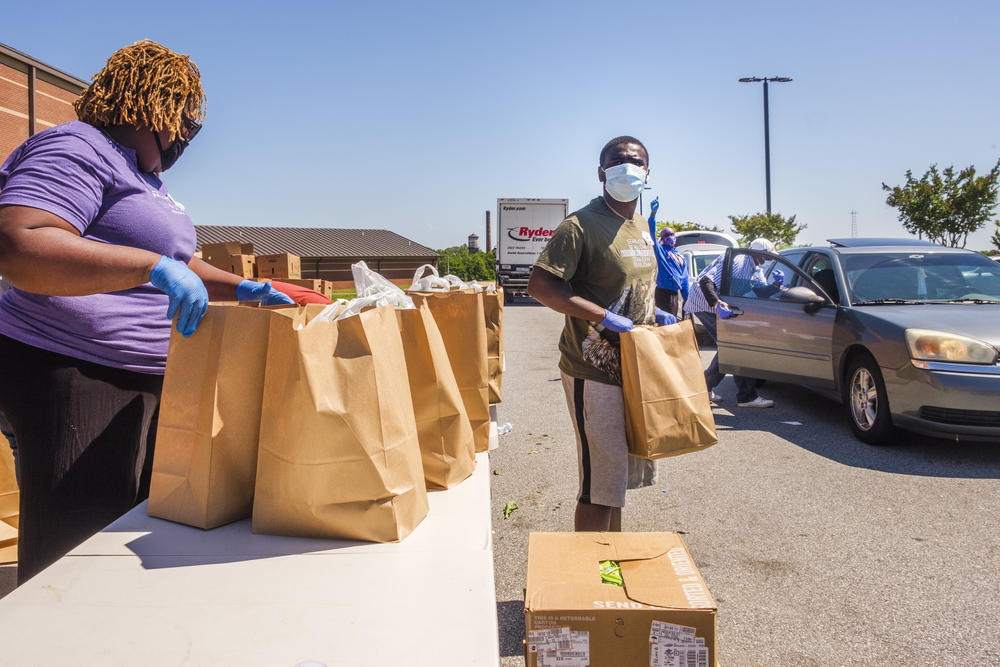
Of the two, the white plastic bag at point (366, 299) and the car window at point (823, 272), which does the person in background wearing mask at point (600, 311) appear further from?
the car window at point (823, 272)

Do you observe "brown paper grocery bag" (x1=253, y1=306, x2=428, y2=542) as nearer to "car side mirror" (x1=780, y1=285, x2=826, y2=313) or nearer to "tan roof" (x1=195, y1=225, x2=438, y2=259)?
"car side mirror" (x1=780, y1=285, x2=826, y2=313)

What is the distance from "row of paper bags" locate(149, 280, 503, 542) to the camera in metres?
1.54

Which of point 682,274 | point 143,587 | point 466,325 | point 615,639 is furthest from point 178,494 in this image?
point 682,274

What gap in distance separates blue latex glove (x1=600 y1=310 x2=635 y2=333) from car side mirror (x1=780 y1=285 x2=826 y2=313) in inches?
162

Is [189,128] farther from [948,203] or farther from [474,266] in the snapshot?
[474,266]

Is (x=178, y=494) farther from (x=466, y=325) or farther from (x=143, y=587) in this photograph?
(x=466, y=325)

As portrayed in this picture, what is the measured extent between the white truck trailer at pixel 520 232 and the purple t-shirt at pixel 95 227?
86.9 feet

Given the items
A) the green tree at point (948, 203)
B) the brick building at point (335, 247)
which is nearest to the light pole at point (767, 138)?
the green tree at point (948, 203)

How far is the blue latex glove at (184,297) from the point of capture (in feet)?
5.41

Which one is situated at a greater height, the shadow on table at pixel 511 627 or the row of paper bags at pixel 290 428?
the row of paper bags at pixel 290 428

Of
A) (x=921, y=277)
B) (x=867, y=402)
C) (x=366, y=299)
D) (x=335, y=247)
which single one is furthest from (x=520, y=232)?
(x=335, y=247)

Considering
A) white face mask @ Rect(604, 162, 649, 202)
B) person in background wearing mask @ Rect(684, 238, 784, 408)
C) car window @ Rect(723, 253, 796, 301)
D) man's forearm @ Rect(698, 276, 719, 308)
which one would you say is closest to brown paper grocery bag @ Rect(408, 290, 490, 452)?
white face mask @ Rect(604, 162, 649, 202)

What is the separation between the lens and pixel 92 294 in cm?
178

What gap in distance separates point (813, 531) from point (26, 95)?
26869mm
